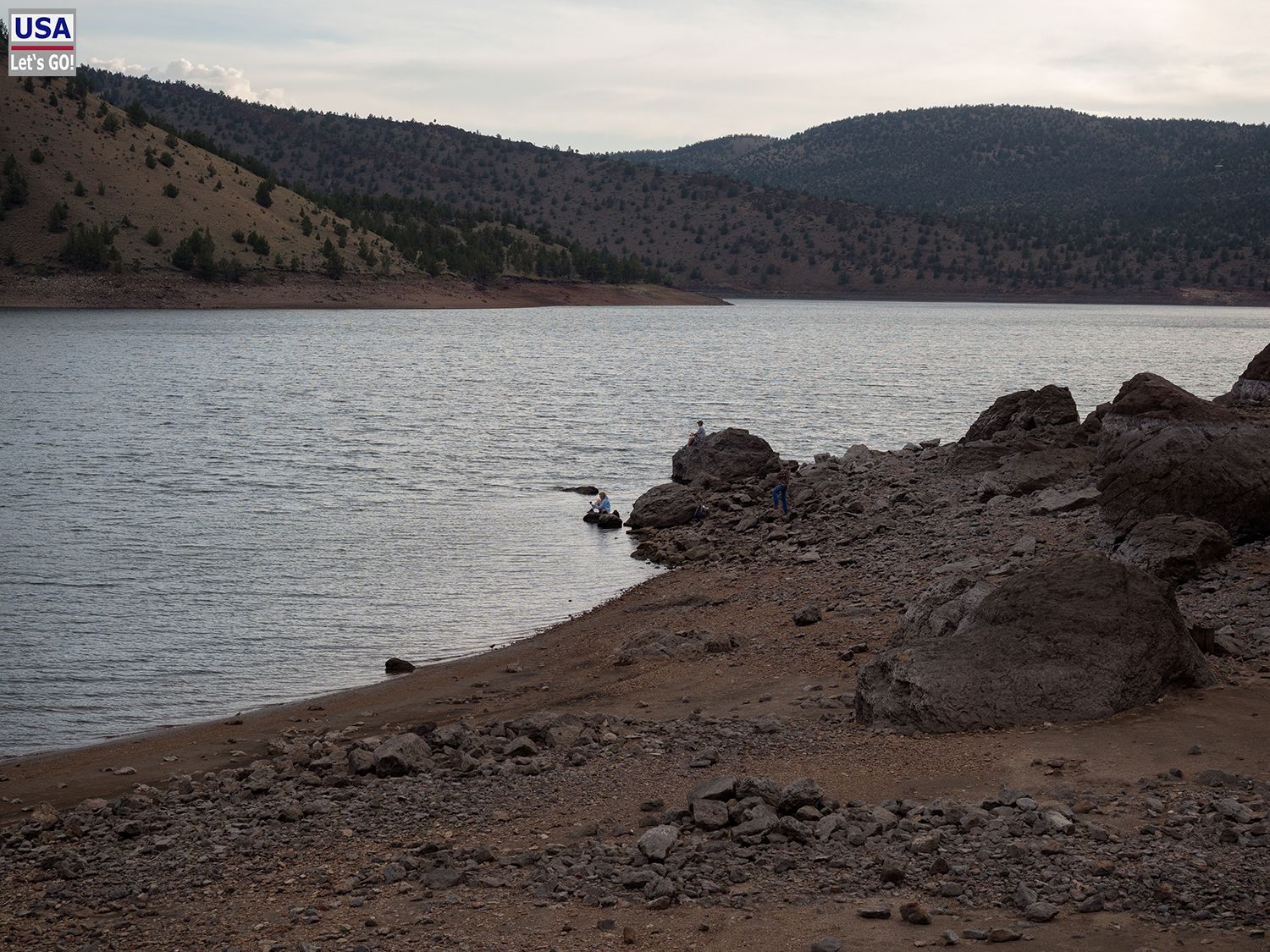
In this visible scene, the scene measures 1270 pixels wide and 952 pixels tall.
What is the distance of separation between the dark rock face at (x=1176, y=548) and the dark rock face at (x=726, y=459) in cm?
1548

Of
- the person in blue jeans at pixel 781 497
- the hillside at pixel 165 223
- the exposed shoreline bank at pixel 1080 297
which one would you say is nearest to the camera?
the person in blue jeans at pixel 781 497

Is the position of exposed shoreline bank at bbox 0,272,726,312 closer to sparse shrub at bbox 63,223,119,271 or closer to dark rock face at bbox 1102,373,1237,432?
sparse shrub at bbox 63,223,119,271

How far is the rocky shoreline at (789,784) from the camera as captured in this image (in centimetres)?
820

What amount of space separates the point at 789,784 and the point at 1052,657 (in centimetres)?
285

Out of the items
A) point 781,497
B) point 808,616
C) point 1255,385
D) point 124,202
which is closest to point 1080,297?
point 124,202

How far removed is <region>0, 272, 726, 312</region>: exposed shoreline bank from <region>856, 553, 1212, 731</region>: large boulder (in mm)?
111190

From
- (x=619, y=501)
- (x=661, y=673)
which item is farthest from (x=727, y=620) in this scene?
(x=619, y=501)

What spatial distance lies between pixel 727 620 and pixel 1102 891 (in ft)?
33.2

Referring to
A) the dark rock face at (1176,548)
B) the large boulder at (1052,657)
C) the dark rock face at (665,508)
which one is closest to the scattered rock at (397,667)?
the large boulder at (1052,657)

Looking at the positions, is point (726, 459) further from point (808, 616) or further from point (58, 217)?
point (58, 217)

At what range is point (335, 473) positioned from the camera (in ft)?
119

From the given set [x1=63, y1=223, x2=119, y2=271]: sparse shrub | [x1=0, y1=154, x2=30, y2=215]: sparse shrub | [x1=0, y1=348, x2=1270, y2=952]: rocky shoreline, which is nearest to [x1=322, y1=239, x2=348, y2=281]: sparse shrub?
[x1=63, y1=223, x2=119, y2=271]: sparse shrub

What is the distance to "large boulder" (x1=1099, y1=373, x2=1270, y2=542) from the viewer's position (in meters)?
15.5

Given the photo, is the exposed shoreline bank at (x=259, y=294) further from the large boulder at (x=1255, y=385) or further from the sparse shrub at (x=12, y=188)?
the large boulder at (x=1255, y=385)
